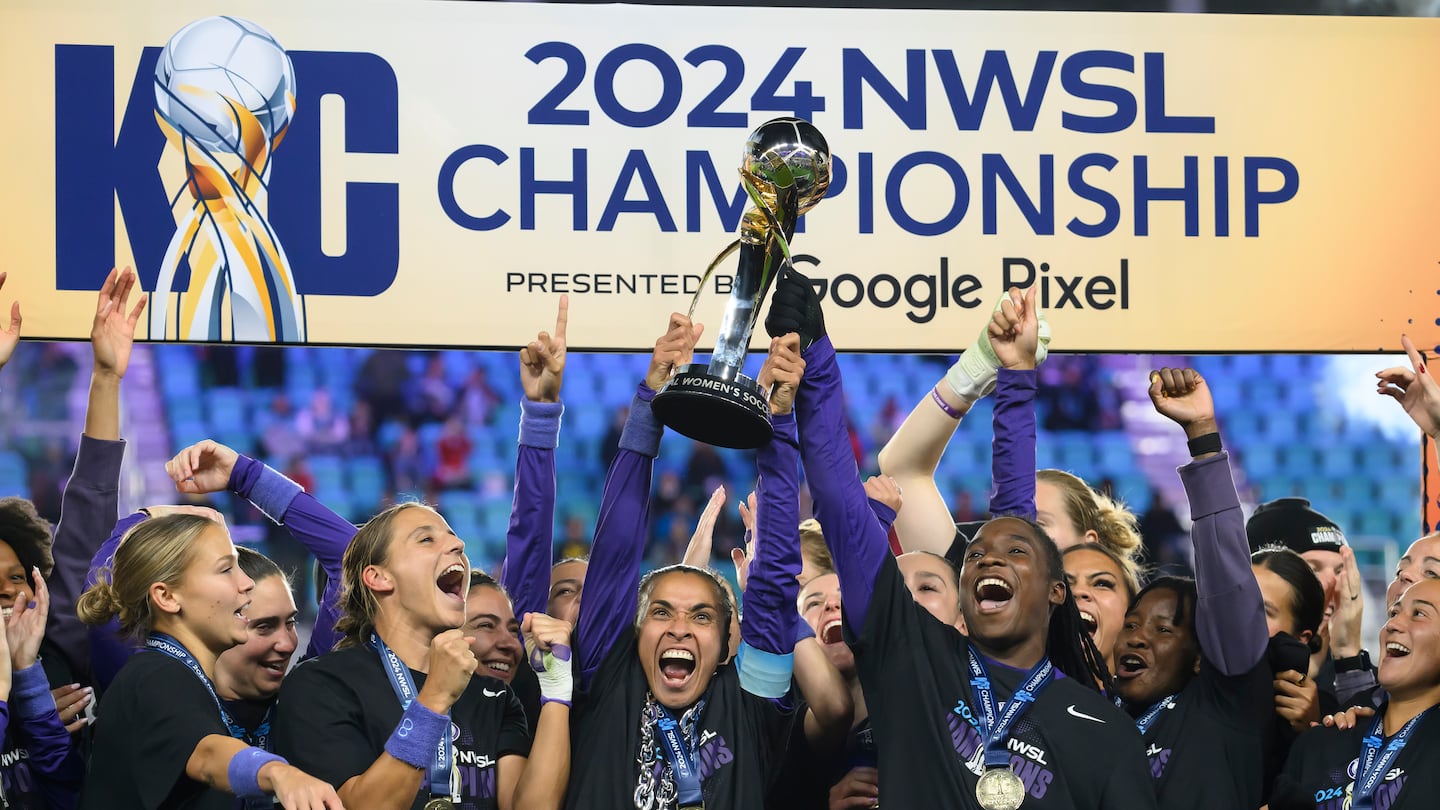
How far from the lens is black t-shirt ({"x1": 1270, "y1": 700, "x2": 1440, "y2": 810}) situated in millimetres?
3145

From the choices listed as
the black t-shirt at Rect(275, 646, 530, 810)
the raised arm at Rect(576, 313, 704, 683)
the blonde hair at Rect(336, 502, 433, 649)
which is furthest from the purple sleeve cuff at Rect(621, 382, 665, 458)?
the black t-shirt at Rect(275, 646, 530, 810)

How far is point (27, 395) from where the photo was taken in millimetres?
5629

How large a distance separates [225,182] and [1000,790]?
3.36 metres

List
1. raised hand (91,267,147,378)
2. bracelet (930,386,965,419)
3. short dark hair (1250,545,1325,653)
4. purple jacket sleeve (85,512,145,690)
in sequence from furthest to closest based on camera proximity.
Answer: bracelet (930,386,965,419)
raised hand (91,267,147,378)
short dark hair (1250,545,1325,653)
purple jacket sleeve (85,512,145,690)

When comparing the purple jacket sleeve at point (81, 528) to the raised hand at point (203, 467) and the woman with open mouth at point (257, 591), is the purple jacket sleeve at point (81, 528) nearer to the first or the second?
the woman with open mouth at point (257, 591)

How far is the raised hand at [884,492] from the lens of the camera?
150 inches

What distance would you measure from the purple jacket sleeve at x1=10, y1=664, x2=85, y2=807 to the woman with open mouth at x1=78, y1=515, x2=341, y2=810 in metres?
0.25

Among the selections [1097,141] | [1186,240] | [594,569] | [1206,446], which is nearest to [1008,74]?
[1097,141]

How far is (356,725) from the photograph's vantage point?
9.93 feet

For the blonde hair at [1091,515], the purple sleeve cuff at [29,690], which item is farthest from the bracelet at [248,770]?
the blonde hair at [1091,515]

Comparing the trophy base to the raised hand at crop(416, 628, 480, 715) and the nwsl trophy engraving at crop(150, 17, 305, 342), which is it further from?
the nwsl trophy engraving at crop(150, 17, 305, 342)

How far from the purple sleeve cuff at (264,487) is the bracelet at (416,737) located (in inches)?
48.6

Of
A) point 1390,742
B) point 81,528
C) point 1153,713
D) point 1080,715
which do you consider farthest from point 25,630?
point 1390,742

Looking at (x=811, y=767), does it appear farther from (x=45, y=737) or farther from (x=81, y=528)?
(x=81, y=528)
